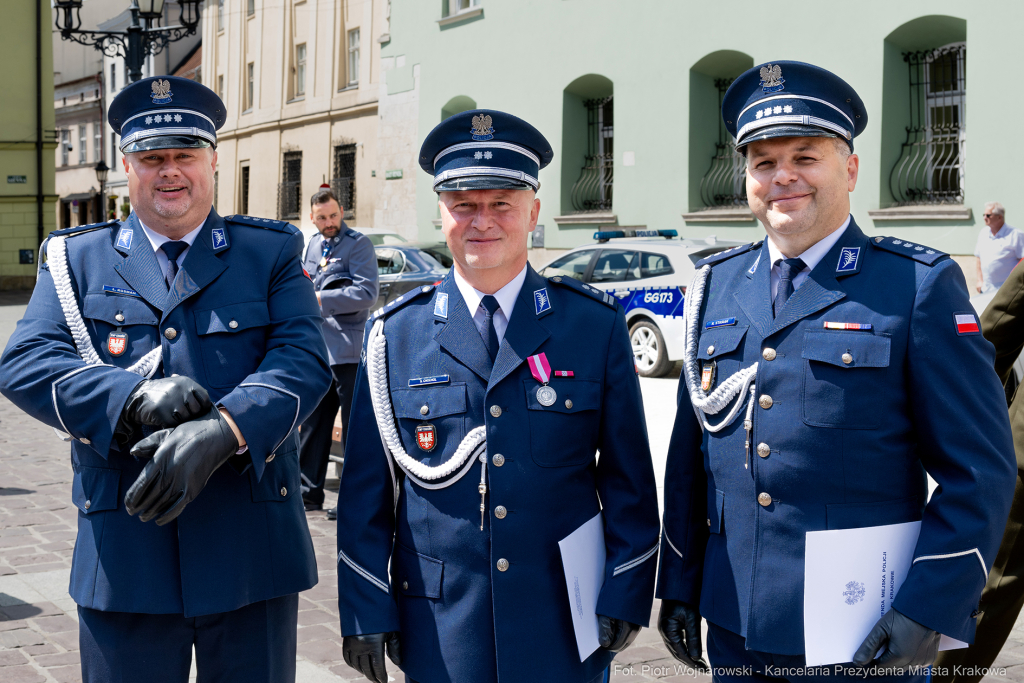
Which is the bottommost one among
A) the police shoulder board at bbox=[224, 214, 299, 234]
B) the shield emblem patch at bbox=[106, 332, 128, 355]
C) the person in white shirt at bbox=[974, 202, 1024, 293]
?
the shield emblem patch at bbox=[106, 332, 128, 355]

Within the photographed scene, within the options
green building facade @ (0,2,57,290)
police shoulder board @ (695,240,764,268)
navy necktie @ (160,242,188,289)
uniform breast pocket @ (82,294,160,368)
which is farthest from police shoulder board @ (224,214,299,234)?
green building facade @ (0,2,57,290)

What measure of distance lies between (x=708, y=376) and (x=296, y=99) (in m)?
31.8

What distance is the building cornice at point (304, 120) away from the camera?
2885cm

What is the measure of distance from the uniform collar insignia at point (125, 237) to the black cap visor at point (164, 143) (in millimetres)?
229

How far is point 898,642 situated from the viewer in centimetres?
253

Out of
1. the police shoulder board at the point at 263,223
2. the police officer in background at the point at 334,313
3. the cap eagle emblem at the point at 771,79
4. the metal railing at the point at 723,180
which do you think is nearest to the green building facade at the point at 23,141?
the metal railing at the point at 723,180

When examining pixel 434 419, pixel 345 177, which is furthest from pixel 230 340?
pixel 345 177

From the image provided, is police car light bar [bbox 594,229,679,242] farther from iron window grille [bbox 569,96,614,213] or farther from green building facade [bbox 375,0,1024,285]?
iron window grille [bbox 569,96,614,213]

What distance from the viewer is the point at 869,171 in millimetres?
16141

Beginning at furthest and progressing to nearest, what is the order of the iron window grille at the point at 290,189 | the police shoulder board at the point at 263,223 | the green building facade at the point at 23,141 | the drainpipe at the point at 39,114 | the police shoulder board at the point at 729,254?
the iron window grille at the point at 290,189 < the drainpipe at the point at 39,114 < the green building facade at the point at 23,141 < the police shoulder board at the point at 263,223 < the police shoulder board at the point at 729,254

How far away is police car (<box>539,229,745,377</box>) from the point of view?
1298 centimetres

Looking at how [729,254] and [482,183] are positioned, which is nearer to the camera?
[482,183]

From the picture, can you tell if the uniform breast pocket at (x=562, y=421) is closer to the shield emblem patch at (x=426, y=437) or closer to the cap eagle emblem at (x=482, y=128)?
the shield emblem patch at (x=426, y=437)

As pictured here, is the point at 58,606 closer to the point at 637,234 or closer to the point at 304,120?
the point at 637,234
